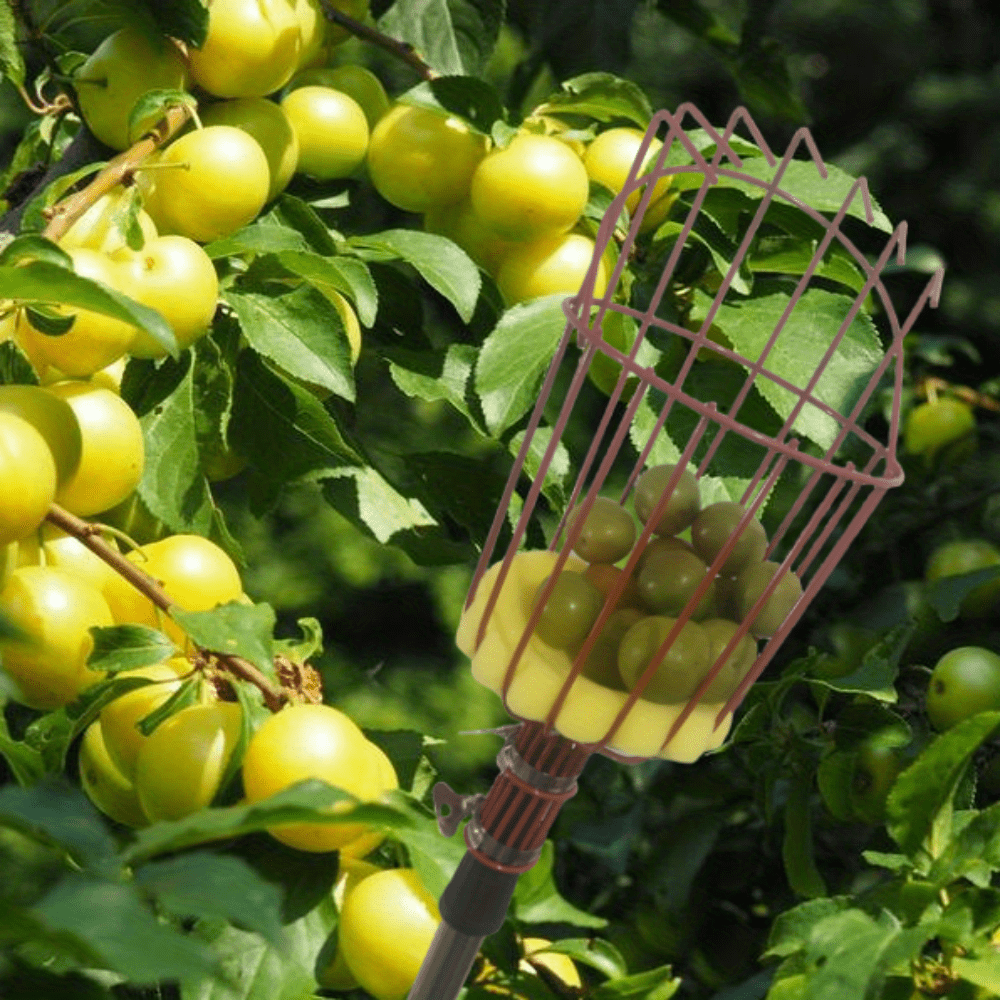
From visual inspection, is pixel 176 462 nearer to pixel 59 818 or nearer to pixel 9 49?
pixel 9 49

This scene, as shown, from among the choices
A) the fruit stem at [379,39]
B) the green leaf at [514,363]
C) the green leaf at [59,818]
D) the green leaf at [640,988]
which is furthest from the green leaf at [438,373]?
the green leaf at [59,818]

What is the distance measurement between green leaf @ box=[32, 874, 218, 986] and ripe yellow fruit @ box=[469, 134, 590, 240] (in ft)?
1.35

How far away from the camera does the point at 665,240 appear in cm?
72

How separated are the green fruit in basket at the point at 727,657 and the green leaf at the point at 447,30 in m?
0.43

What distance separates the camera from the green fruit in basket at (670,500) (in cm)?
46

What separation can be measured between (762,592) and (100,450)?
24 cm

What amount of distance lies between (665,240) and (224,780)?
0.31m

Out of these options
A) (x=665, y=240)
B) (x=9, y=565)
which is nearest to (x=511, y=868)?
(x=9, y=565)

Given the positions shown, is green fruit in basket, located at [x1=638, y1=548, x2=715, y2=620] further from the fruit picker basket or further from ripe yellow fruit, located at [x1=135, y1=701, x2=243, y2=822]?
ripe yellow fruit, located at [x1=135, y1=701, x2=243, y2=822]

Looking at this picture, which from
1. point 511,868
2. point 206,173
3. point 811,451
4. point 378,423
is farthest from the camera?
point 378,423

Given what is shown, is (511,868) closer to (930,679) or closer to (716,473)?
(716,473)

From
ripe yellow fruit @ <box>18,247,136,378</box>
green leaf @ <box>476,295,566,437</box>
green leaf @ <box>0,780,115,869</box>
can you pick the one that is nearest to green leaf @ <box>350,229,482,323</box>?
green leaf @ <box>476,295,566,437</box>

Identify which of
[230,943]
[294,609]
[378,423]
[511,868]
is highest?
[511,868]

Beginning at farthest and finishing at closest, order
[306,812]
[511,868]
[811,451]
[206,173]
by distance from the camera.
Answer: [811,451]
[206,173]
[511,868]
[306,812]
